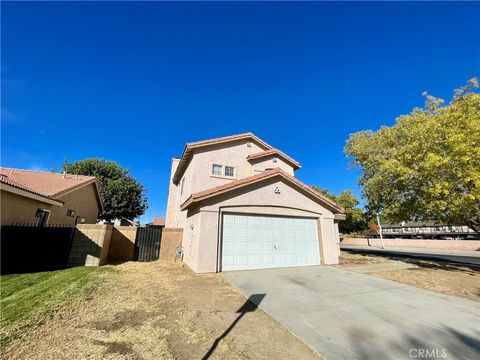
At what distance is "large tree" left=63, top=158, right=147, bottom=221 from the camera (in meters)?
27.4

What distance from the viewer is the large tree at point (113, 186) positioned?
90.0 ft

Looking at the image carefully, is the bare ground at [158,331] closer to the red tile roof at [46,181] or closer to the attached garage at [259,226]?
the attached garage at [259,226]

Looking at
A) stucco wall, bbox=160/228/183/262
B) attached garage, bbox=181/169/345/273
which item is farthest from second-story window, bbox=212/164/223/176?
stucco wall, bbox=160/228/183/262

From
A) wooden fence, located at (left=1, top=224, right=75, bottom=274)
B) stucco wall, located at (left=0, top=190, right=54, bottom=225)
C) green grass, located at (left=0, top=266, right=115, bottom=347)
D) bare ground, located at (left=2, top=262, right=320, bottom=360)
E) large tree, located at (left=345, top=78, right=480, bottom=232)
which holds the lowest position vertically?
bare ground, located at (left=2, top=262, right=320, bottom=360)

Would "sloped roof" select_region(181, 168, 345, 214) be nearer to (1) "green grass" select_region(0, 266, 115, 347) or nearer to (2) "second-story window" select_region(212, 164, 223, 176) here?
(2) "second-story window" select_region(212, 164, 223, 176)

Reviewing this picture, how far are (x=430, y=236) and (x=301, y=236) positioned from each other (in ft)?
166

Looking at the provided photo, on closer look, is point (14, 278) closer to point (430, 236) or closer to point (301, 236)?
point (301, 236)

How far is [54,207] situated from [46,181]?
10.9ft

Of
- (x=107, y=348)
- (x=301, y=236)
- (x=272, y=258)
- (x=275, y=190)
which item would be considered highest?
(x=275, y=190)

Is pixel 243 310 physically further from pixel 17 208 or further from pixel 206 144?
pixel 17 208

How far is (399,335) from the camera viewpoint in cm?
455

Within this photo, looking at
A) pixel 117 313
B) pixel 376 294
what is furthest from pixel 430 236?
pixel 117 313

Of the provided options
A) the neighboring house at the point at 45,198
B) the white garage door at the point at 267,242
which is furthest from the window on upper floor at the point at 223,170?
the neighboring house at the point at 45,198

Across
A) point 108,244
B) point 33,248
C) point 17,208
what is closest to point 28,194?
point 17,208
